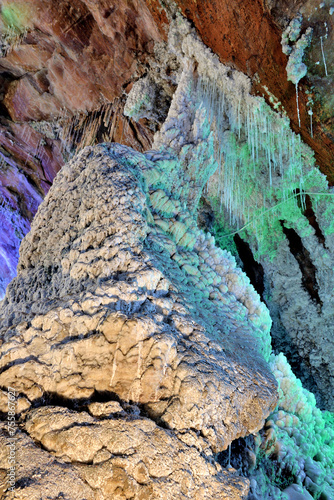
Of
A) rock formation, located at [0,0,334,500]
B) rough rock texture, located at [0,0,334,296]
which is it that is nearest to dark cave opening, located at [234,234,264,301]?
rock formation, located at [0,0,334,500]

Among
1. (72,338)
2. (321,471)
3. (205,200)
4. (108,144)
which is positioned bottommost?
(321,471)

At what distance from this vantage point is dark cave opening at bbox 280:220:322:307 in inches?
314

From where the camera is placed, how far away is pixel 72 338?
211 centimetres

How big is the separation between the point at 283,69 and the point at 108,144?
10.3 feet

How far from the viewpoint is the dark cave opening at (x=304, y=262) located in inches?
314

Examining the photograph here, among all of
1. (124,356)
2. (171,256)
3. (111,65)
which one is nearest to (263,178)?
(111,65)

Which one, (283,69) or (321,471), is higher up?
(283,69)

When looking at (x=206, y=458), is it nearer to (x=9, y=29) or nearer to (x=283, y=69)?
(x=283, y=69)

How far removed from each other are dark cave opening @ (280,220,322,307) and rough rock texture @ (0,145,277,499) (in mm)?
5068

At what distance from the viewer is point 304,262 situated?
818 centimetres

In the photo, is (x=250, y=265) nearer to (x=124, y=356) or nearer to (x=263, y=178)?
(x=263, y=178)

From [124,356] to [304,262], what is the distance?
23.7 ft

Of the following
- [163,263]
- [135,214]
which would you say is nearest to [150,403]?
[163,263]

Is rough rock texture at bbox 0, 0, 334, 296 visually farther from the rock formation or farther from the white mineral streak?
the white mineral streak
